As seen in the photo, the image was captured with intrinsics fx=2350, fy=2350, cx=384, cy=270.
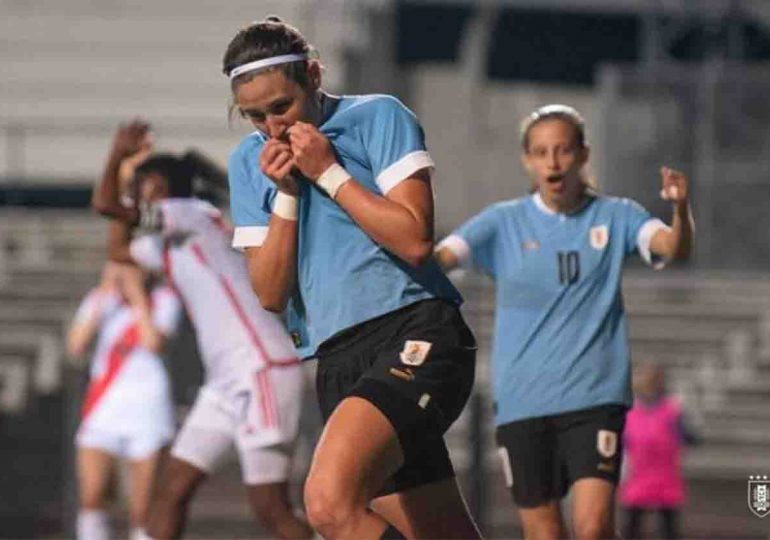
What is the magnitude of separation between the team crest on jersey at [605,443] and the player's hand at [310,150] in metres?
2.49

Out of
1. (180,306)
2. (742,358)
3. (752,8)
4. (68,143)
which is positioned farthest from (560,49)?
(180,306)

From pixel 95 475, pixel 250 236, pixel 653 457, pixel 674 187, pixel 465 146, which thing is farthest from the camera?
pixel 465 146

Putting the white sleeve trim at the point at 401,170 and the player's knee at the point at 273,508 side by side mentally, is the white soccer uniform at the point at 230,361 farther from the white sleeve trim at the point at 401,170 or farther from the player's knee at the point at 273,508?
the white sleeve trim at the point at 401,170

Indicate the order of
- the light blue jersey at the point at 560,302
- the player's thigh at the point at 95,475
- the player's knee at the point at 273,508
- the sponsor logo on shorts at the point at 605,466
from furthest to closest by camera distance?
the player's thigh at the point at 95,475 → the player's knee at the point at 273,508 → the light blue jersey at the point at 560,302 → the sponsor logo on shorts at the point at 605,466

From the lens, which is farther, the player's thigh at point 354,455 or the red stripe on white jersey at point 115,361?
the red stripe on white jersey at point 115,361

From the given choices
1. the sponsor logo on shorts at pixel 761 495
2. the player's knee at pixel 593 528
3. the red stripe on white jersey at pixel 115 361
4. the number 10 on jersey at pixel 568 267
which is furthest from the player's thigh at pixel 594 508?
the red stripe on white jersey at pixel 115 361

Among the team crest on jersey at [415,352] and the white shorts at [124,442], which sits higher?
the team crest on jersey at [415,352]

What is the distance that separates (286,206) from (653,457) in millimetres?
9916

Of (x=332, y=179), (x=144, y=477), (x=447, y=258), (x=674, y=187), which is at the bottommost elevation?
(x=144, y=477)

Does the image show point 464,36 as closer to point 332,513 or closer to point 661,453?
point 661,453

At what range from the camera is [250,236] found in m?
7.27

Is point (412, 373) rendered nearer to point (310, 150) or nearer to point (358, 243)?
point (358, 243)

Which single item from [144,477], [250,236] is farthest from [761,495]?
[144,477]

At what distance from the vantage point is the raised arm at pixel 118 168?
10125 mm
